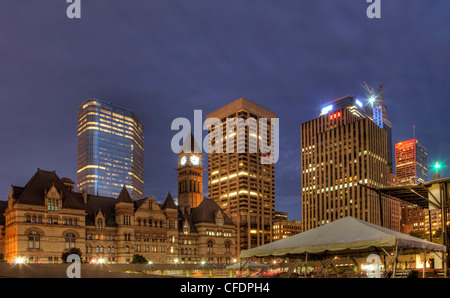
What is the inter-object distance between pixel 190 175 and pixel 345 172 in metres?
69.2

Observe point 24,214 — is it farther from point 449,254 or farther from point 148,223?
point 449,254

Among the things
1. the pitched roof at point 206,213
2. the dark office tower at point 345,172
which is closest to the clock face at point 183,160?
the pitched roof at point 206,213

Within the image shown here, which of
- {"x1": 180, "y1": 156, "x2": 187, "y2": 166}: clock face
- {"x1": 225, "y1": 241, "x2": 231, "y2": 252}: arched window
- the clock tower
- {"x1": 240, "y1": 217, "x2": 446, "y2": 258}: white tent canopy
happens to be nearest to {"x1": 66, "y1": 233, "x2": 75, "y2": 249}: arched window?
{"x1": 225, "y1": 241, "x2": 231, "y2": 252}: arched window

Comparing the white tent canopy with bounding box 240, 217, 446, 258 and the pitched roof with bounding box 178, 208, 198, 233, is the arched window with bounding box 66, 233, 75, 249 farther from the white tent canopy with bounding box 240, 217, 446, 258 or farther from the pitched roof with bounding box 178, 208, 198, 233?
the white tent canopy with bounding box 240, 217, 446, 258

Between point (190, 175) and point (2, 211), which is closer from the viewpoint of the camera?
point (2, 211)

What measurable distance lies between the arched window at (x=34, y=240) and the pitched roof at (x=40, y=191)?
548cm

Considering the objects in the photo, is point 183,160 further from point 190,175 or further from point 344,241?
point 344,241

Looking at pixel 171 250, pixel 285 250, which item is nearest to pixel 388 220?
pixel 171 250

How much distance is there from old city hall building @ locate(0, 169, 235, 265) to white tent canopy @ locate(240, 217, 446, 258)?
63863 millimetres

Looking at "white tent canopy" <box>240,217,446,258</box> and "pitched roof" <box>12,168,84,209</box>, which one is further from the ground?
"pitched roof" <box>12,168,84,209</box>

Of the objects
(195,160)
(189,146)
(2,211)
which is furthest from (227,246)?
(189,146)

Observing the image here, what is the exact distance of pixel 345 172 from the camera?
604 feet

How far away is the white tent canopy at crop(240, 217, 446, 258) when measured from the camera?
18391 mm
